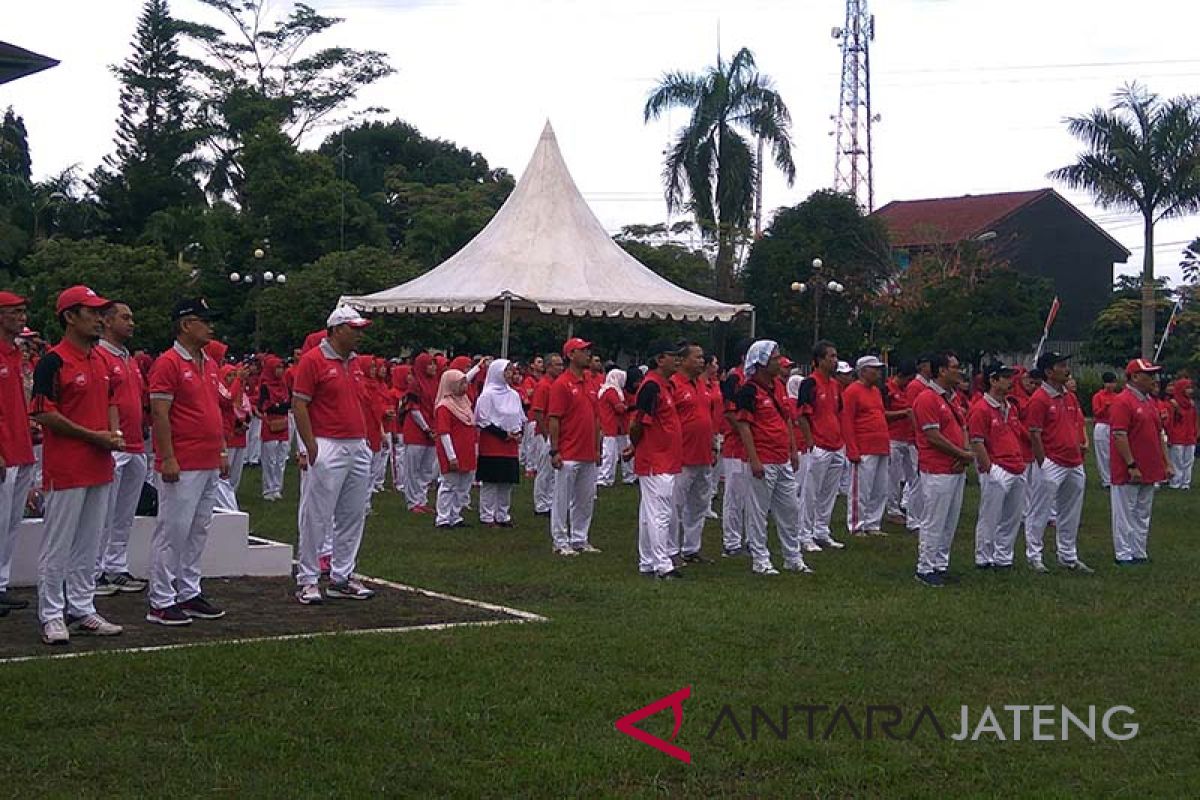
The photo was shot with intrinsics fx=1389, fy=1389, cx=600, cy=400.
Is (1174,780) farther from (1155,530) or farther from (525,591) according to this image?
(1155,530)

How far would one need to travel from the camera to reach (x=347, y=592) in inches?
419

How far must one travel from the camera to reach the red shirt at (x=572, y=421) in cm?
1419

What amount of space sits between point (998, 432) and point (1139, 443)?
6.22 feet

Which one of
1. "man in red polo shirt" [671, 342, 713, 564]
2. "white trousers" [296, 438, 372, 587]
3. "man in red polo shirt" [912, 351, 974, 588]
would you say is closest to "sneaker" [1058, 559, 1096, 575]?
"man in red polo shirt" [912, 351, 974, 588]

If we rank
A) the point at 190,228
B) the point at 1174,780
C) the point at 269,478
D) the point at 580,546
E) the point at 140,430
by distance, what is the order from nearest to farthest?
1. the point at 1174,780
2. the point at 140,430
3. the point at 580,546
4. the point at 269,478
5. the point at 190,228

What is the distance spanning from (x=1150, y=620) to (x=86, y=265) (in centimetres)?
3730

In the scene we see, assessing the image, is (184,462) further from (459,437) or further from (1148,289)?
(1148,289)

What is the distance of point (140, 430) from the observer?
986 centimetres

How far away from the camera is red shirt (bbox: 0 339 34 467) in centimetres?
879

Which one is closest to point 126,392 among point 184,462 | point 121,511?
point 184,462

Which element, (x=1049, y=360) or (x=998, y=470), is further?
(x=1049, y=360)

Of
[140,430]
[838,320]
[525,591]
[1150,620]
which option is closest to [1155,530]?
[1150,620]

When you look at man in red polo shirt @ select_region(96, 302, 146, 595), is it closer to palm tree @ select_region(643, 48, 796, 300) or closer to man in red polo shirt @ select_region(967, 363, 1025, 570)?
man in red polo shirt @ select_region(967, 363, 1025, 570)

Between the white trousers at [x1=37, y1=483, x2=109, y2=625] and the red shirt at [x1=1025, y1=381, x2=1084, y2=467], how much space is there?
28.1 feet
